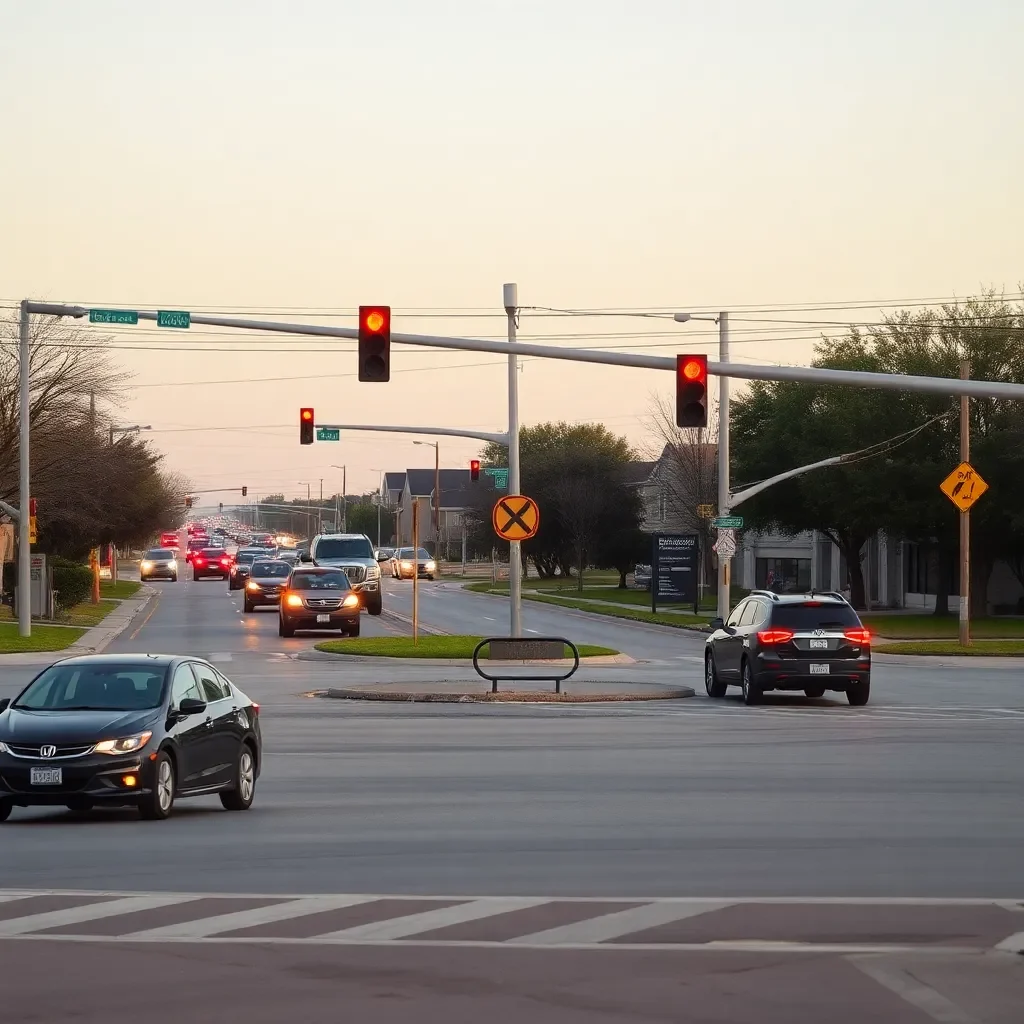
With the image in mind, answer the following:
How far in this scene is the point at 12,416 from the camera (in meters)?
59.7

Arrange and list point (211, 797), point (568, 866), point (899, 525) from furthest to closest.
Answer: point (899, 525) < point (211, 797) < point (568, 866)

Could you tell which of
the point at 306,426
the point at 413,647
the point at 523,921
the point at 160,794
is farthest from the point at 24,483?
the point at 523,921

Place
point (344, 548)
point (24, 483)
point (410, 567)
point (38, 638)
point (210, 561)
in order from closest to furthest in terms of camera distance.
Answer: point (24, 483), point (38, 638), point (344, 548), point (210, 561), point (410, 567)

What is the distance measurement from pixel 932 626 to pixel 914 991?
4937 cm

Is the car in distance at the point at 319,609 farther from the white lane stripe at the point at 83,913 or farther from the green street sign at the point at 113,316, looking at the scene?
the white lane stripe at the point at 83,913

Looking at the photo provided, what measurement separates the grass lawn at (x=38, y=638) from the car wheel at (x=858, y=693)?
20.4 meters

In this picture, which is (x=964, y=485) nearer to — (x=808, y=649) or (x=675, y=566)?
(x=808, y=649)

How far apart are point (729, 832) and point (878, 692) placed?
58.3 feet

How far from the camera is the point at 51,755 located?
45.9 feet

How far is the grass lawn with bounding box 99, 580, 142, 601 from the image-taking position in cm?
7785

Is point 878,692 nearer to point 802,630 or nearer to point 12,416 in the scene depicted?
point 802,630

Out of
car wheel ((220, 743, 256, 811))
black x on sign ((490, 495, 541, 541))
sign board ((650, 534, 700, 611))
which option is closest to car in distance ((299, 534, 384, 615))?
sign board ((650, 534, 700, 611))

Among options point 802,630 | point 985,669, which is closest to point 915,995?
point 802,630

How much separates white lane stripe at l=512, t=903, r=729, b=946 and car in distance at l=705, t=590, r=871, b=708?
698 inches
